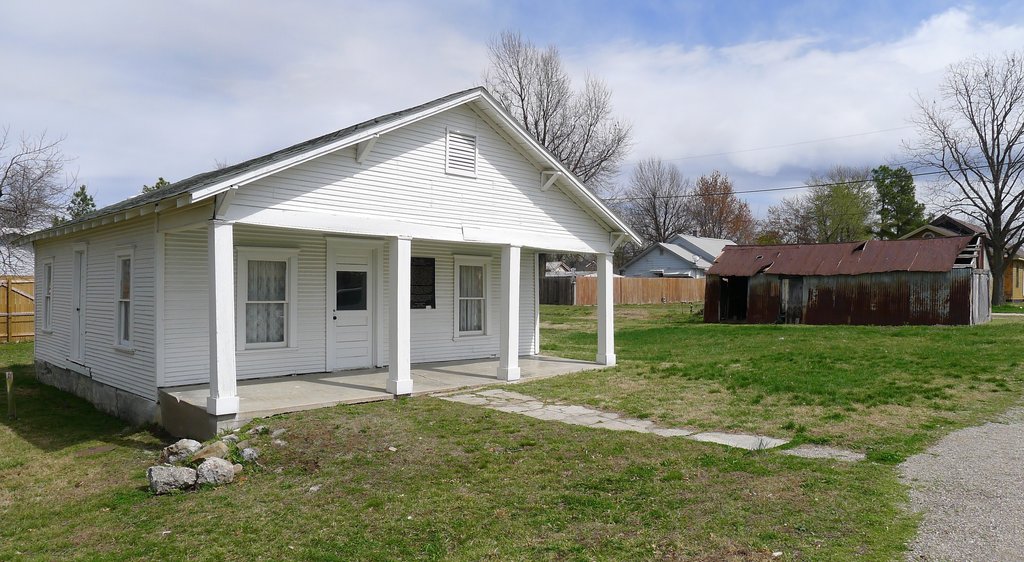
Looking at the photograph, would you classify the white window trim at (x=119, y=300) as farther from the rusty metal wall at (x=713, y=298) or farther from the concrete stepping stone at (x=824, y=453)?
the rusty metal wall at (x=713, y=298)

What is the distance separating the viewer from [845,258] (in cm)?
2623

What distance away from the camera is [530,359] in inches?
588

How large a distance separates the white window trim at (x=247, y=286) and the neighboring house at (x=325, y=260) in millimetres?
24

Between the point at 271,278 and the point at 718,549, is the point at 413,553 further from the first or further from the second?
the point at 271,278

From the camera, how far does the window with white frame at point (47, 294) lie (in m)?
14.7

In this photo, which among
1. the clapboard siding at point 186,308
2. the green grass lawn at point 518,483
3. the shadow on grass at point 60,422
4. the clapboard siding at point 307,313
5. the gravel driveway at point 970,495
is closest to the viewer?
the gravel driveway at point 970,495

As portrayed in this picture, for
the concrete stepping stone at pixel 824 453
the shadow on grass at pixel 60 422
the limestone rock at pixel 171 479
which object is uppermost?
the concrete stepping stone at pixel 824 453

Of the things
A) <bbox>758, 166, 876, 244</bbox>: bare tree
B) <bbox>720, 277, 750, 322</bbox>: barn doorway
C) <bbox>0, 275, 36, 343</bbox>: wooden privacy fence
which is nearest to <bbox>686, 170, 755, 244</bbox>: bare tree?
<bbox>758, 166, 876, 244</bbox>: bare tree

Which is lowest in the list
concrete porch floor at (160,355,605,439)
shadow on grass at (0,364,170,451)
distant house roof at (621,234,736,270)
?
shadow on grass at (0,364,170,451)

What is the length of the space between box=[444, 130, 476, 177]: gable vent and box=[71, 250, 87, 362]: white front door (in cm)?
707

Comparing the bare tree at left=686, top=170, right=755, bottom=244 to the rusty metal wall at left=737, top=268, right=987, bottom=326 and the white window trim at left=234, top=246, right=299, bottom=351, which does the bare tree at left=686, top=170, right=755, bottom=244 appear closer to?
the rusty metal wall at left=737, top=268, right=987, bottom=326

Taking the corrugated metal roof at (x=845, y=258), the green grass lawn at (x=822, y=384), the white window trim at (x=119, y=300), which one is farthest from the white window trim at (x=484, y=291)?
the corrugated metal roof at (x=845, y=258)

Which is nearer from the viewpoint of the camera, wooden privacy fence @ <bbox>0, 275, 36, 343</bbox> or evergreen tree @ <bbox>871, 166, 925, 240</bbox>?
wooden privacy fence @ <bbox>0, 275, 36, 343</bbox>

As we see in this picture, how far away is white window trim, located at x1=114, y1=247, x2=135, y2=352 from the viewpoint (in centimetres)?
1088
